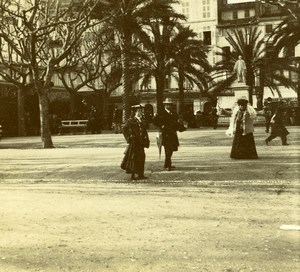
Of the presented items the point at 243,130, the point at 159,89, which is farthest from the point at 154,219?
the point at 159,89

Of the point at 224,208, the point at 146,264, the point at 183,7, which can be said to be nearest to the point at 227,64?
the point at 183,7

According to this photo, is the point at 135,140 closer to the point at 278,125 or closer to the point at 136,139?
the point at 136,139

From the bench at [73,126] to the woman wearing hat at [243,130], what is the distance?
23.1m

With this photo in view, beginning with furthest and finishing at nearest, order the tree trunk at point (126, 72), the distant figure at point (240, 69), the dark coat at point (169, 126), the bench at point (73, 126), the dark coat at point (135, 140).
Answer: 1. the bench at point (73, 126)
2. the tree trunk at point (126, 72)
3. the distant figure at point (240, 69)
4. the dark coat at point (169, 126)
5. the dark coat at point (135, 140)

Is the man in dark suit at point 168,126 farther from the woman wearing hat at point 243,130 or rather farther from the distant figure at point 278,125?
the distant figure at point 278,125

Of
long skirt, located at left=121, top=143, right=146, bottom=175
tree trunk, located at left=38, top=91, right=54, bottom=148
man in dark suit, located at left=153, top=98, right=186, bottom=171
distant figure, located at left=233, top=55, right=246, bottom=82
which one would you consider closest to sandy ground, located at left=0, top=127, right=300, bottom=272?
long skirt, located at left=121, top=143, right=146, bottom=175

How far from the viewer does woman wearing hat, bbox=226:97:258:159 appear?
1469 centimetres

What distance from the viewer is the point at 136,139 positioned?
454 inches

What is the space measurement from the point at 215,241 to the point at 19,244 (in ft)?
6.67

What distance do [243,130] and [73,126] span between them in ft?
79.3

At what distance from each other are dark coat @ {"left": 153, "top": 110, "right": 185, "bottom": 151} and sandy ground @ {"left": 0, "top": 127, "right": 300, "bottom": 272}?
645 millimetres

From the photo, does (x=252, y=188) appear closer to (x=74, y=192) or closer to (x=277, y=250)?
(x=74, y=192)

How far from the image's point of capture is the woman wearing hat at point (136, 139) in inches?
454

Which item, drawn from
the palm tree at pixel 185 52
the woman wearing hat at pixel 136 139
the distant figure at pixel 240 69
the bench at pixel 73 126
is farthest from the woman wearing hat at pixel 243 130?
the palm tree at pixel 185 52
